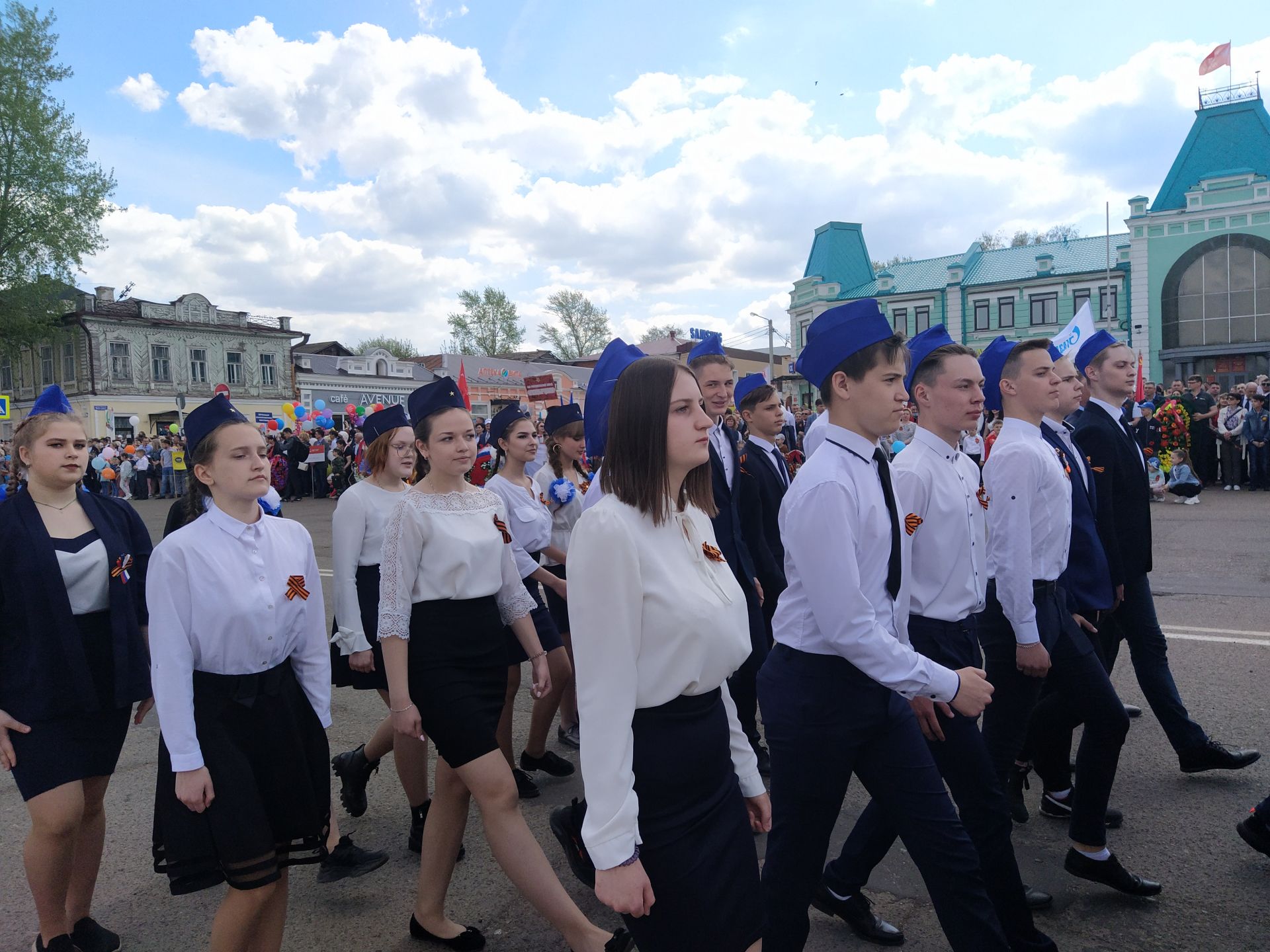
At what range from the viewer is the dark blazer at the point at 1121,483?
172 inches

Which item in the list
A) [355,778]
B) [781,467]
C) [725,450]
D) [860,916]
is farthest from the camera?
[781,467]

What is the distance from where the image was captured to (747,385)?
21.0 ft

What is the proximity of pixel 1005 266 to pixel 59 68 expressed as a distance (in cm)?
4301

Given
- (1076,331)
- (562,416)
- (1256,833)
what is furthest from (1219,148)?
(1256,833)

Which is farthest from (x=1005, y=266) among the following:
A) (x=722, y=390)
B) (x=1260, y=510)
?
(x=722, y=390)

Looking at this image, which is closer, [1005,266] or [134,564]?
[134,564]

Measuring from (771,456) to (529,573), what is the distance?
1654mm

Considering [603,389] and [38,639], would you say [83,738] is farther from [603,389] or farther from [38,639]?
[603,389]

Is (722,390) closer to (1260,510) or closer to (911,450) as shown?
(911,450)

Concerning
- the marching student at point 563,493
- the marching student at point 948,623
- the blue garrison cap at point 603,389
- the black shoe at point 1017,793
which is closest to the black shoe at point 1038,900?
the marching student at point 948,623

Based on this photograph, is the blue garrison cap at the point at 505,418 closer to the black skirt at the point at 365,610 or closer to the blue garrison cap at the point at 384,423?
the blue garrison cap at the point at 384,423

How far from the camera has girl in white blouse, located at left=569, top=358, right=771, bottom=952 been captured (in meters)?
1.95

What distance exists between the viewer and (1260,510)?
13.6 metres

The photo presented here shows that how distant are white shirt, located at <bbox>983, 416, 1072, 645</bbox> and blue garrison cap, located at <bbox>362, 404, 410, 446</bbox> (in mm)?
2866
